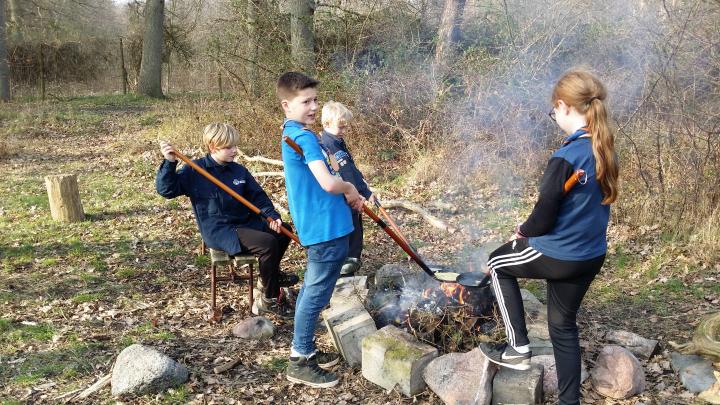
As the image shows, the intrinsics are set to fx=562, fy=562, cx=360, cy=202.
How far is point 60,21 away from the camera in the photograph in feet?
72.6

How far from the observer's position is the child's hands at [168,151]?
416 cm

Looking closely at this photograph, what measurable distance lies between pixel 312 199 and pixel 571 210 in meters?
1.50

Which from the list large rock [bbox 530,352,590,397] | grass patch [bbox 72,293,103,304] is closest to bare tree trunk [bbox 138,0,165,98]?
grass patch [bbox 72,293,103,304]

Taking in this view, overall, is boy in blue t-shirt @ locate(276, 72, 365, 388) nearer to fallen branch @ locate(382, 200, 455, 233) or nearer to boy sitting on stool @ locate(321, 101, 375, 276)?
boy sitting on stool @ locate(321, 101, 375, 276)

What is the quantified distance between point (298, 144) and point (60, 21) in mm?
22995

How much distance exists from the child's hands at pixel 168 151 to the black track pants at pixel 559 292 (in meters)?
2.50

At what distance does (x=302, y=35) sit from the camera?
36.4 ft

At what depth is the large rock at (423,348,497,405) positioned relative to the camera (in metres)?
3.41

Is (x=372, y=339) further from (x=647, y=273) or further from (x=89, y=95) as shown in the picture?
(x=89, y=95)

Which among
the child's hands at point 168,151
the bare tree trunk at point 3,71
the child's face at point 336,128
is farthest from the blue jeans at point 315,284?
the bare tree trunk at point 3,71

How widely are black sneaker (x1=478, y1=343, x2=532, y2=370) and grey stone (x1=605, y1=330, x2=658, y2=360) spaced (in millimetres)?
983

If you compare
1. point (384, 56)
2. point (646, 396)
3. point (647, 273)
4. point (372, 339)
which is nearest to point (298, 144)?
point (372, 339)

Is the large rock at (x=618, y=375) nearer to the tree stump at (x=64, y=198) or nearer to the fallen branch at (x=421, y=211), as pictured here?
the fallen branch at (x=421, y=211)

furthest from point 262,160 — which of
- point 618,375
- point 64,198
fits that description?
point 618,375
